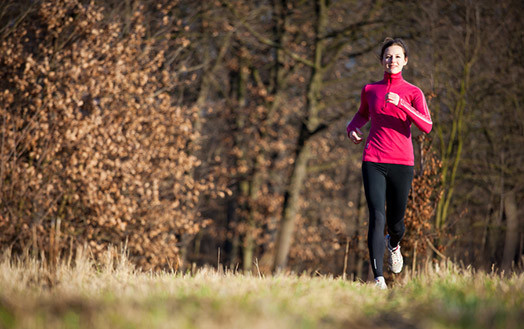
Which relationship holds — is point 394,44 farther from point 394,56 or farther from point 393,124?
point 393,124

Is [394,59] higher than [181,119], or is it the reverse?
[394,59]

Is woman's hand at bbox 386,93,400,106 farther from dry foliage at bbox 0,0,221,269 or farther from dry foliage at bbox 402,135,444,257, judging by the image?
dry foliage at bbox 0,0,221,269

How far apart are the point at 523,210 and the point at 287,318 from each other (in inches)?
358

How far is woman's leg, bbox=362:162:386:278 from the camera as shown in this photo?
5.07 metres

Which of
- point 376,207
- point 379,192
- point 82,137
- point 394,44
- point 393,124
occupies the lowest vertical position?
point 376,207

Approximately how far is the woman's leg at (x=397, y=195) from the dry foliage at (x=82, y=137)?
14.8ft

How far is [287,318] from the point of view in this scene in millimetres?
2775

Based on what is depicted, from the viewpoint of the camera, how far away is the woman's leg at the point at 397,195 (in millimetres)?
5172

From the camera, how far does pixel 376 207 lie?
16.6 ft

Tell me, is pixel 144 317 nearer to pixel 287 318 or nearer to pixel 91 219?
pixel 287 318

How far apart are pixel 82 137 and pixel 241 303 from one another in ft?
21.0

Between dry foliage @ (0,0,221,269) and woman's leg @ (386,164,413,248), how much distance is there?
4526mm

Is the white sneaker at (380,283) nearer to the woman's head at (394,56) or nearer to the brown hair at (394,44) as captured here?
the woman's head at (394,56)

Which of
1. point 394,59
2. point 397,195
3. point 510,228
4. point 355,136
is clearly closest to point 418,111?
point 394,59
